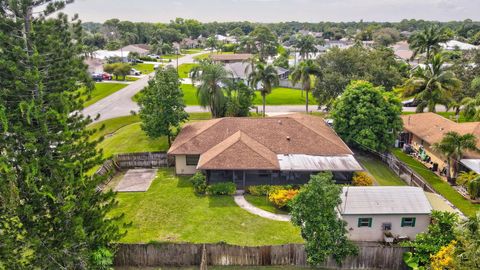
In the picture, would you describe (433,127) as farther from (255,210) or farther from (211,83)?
(211,83)

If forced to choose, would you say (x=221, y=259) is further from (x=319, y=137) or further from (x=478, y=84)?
(x=478, y=84)

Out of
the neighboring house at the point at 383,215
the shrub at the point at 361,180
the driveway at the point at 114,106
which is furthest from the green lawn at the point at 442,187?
the driveway at the point at 114,106

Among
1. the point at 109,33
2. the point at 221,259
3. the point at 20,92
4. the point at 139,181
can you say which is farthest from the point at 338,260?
the point at 109,33

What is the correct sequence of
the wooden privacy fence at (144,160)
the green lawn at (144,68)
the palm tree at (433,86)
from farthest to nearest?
the green lawn at (144,68)
the palm tree at (433,86)
the wooden privacy fence at (144,160)

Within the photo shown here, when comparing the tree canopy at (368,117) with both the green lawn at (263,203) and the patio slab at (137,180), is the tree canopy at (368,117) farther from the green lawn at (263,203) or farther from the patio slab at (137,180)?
the patio slab at (137,180)

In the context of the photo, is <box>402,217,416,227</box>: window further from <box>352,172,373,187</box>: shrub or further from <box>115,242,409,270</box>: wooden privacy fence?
<box>352,172,373,187</box>: shrub

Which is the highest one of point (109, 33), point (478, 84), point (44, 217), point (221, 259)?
point (109, 33)
